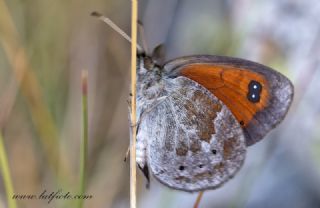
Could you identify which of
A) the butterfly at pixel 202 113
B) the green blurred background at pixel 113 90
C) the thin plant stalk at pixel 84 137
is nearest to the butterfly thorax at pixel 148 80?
the butterfly at pixel 202 113

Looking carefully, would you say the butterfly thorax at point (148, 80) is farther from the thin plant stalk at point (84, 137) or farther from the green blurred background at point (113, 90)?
the green blurred background at point (113, 90)

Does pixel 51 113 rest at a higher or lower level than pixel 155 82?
lower

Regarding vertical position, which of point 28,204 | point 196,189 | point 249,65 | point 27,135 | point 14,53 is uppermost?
point 249,65

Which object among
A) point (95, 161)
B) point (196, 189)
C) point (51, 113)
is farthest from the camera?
point (95, 161)

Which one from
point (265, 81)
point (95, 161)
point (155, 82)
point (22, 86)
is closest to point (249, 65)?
point (265, 81)

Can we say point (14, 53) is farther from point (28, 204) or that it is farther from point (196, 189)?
point (196, 189)

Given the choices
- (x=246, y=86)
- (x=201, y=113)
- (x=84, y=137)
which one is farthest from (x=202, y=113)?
(x=84, y=137)

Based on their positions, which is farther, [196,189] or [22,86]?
[22,86]
